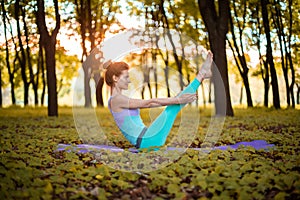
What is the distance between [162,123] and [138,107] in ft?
1.51

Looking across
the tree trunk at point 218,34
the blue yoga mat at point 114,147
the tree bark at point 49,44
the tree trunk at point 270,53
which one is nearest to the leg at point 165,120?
the blue yoga mat at point 114,147

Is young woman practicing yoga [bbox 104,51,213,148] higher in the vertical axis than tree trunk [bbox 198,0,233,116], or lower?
Result: lower

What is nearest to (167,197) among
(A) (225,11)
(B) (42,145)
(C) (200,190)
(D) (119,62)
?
(C) (200,190)

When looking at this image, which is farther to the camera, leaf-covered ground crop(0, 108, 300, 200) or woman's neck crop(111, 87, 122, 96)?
woman's neck crop(111, 87, 122, 96)

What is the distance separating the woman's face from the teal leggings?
2.56 ft

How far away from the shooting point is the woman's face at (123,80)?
5.62 m

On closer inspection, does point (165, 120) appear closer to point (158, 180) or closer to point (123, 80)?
point (123, 80)

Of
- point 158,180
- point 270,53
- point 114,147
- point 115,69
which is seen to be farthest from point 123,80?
point 270,53

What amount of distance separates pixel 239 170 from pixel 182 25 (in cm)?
2188

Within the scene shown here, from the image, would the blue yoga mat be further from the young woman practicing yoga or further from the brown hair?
the brown hair

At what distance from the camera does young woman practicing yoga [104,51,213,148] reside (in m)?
5.42

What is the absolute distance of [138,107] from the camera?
5520 millimetres

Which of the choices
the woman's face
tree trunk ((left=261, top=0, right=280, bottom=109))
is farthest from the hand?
tree trunk ((left=261, top=0, right=280, bottom=109))

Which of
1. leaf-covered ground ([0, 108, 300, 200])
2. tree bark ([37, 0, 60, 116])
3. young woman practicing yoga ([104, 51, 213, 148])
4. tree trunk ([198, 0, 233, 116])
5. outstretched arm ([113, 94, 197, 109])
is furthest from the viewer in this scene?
tree bark ([37, 0, 60, 116])
